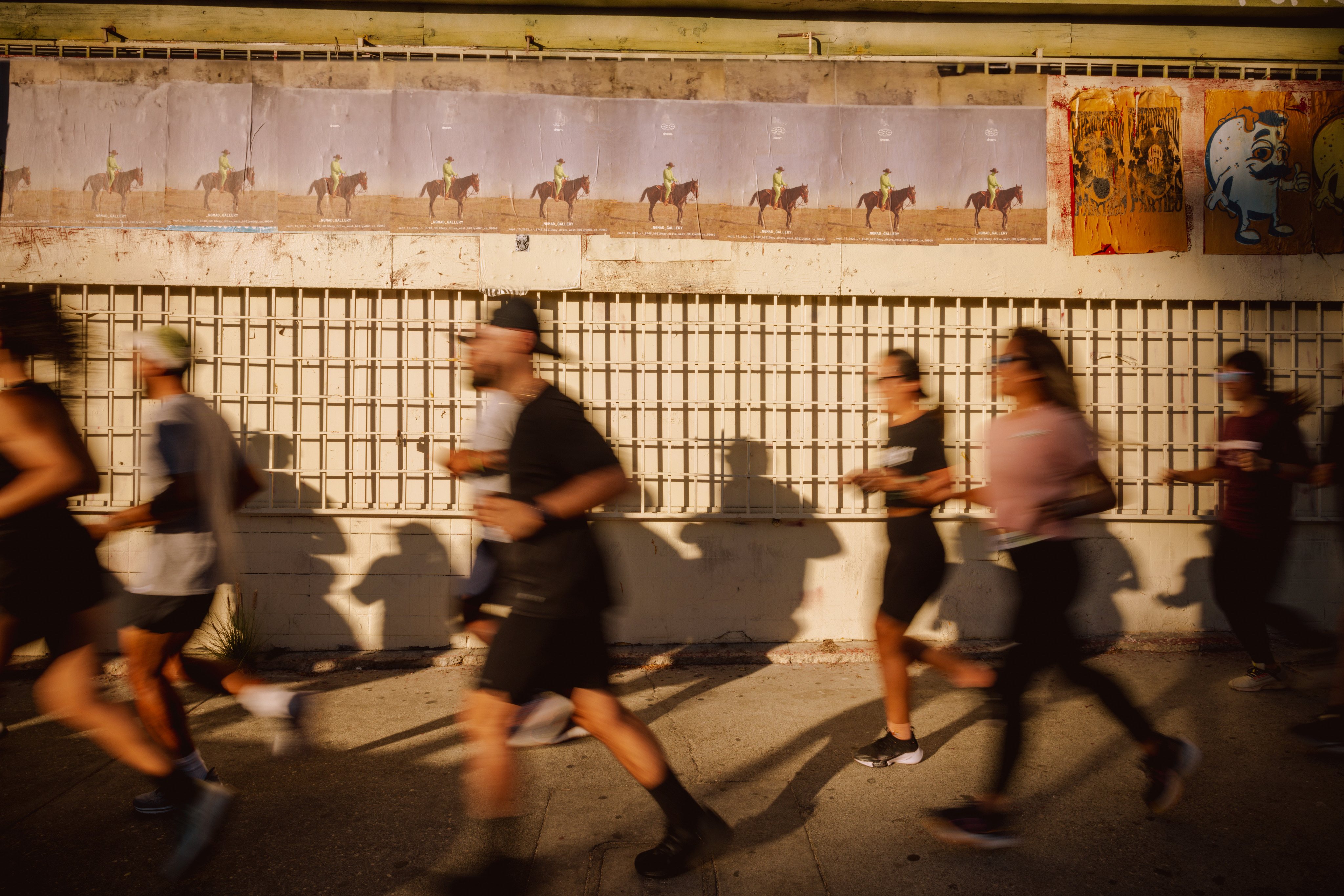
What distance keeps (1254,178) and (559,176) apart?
16.8ft

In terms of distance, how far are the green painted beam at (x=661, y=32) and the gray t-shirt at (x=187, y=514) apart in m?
4.10

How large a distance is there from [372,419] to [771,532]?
117 inches

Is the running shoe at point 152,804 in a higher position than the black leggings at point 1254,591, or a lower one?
lower

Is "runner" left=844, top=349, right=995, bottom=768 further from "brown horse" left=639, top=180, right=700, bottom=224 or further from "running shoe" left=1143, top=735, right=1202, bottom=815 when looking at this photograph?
"brown horse" left=639, top=180, right=700, bottom=224

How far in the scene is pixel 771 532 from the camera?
18.3 ft

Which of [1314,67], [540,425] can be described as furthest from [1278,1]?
[540,425]

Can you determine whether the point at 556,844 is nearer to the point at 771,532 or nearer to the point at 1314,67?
the point at 771,532

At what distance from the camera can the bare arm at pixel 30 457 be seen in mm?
2717

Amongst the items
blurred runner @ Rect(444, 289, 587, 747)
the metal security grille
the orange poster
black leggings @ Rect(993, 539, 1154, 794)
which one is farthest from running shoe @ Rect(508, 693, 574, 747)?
the orange poster

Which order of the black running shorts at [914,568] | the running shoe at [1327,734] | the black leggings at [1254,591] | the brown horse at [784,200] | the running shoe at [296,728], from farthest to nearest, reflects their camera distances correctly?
the brown horse at [784,200] → the black leggings at [1254,591] → the running shoe at [1327,734] → the black running shorts at [914,568] → the running shoe at [296,728]

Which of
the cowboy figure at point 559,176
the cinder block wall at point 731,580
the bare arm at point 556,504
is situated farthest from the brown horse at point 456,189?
the bare arm at point 556,504

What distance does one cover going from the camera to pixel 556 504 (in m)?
2.44

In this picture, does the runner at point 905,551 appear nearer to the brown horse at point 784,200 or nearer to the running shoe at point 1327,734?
the running shoe at point 1327,734

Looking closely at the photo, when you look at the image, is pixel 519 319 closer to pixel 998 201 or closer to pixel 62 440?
pixel 62 440
